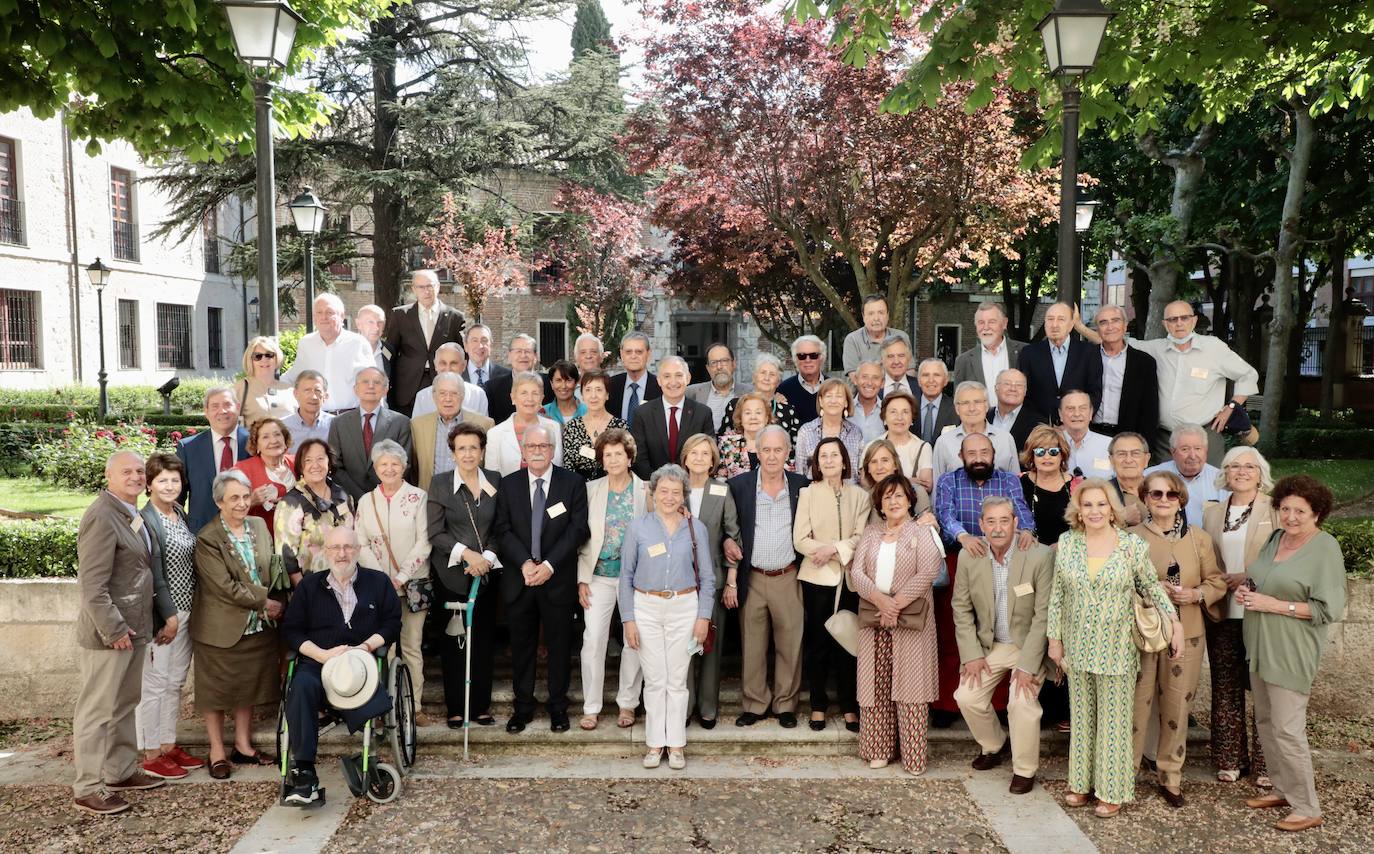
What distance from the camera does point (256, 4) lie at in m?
6.31

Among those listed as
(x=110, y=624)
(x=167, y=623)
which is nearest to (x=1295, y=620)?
(x=167, y=623)

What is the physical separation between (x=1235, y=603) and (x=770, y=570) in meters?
2.73

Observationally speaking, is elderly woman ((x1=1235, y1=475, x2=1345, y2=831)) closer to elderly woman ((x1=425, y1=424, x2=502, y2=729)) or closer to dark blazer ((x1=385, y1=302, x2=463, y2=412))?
elderly woman ((x1=425, y1=424, x2=502, y2=729))

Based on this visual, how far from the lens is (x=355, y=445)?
257 inches

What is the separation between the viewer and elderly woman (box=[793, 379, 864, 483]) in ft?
21.0

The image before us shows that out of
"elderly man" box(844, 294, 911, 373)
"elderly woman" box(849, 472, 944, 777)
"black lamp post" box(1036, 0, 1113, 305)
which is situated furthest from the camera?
"elderly man" box(844, 294, 911, 373)

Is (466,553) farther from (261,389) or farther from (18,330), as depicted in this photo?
(18,330)

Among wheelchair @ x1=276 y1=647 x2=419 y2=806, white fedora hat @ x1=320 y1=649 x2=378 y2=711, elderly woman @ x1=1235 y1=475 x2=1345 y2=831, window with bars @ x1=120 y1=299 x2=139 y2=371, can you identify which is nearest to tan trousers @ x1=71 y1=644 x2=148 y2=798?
wheelchair @ x1=276 y1=647 x2=419 y2=806

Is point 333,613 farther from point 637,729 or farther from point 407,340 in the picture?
point 407,340

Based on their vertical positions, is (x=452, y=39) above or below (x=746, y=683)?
above

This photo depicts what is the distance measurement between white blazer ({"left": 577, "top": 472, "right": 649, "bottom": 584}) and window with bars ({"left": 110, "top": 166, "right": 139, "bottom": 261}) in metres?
25.6

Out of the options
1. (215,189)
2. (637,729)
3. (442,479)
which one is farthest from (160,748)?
(215,189)

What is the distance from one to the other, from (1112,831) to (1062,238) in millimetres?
3826

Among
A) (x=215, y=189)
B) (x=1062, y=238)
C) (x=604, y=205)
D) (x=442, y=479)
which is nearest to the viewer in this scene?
(x=442, y=479)
